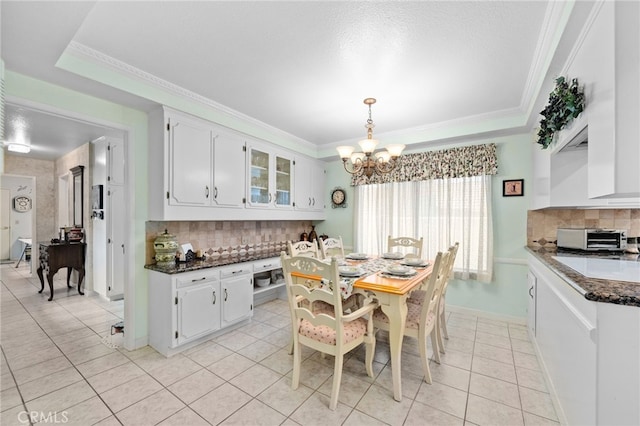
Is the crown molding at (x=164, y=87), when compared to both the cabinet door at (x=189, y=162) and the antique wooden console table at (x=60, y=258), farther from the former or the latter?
the antique wooden console table at (x=60, y=258)

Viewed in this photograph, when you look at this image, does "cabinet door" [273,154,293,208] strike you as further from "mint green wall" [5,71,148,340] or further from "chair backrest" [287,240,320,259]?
"mint green wall" [5,71,148,340]

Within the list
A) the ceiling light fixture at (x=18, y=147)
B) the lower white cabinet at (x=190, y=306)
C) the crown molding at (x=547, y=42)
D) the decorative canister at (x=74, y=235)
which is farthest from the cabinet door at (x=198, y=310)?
the ceiling light fixture at (x=18, y=147)

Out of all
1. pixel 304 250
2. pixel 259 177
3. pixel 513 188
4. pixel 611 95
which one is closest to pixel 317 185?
pixel 259 177

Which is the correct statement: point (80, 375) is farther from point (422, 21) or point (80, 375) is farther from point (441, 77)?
point (441, 77)

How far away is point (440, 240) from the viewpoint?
360 centimetres

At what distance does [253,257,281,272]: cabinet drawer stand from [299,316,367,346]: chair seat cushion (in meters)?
1.40

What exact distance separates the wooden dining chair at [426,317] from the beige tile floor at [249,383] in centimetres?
21

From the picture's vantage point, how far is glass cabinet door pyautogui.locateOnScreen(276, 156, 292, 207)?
3.86 m

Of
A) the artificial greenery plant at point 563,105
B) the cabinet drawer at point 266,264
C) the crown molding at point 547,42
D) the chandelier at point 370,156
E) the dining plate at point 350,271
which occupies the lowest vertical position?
the cabinet drawer at point 266,264

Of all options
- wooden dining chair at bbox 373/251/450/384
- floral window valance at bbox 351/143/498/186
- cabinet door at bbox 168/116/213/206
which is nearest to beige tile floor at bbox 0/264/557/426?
wooden dining chair at bbox 373/251/450/384

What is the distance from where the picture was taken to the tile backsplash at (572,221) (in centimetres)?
261

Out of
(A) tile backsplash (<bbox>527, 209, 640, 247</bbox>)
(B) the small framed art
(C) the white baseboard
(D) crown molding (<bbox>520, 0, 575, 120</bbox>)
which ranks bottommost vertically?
(C) the white baseboard

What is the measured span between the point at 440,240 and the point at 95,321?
4480 millimetres

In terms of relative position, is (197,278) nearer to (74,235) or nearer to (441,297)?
(441,297)
